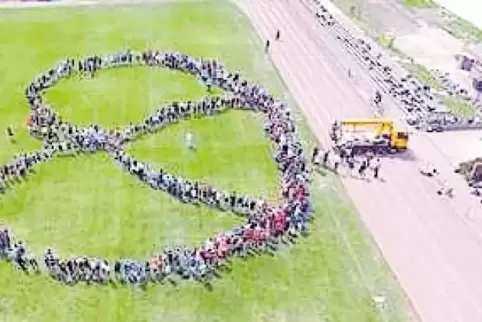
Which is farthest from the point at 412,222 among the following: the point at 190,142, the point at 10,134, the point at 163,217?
the point at 10,134

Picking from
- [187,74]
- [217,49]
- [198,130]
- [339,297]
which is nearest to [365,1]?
[217,49]

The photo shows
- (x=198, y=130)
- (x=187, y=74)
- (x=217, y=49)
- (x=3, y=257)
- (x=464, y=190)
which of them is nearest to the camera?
(x=3, y=257)

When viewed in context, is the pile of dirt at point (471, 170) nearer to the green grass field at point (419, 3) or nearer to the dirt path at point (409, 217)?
the dirt path at point (409, 217)

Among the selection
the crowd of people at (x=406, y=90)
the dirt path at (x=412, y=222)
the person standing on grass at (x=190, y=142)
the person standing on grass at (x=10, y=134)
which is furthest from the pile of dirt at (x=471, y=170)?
the person standing on grass at (x=10, y=134)

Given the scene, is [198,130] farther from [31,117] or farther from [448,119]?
[448,119]

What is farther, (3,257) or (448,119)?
(448,119)

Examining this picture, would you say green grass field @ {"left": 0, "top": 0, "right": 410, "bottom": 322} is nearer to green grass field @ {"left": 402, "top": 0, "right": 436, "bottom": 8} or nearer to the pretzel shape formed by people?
the pretzel shape formed by people
